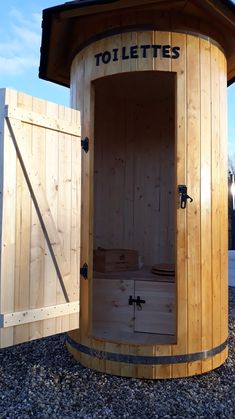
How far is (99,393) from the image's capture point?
3.26m

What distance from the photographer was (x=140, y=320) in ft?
13.8

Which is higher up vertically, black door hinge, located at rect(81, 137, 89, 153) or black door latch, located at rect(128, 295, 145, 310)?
black door hinge, located at rect(81, 137, 89, 153)

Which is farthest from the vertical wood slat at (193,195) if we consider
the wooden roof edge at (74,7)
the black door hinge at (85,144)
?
the black door hinge at (85,144)

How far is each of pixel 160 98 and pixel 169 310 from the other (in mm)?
2821

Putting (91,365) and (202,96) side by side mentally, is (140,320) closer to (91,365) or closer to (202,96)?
(91,365)

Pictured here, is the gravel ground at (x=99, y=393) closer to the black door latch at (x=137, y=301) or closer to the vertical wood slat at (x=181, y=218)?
the vertical wood slat at (x=181, y=218)

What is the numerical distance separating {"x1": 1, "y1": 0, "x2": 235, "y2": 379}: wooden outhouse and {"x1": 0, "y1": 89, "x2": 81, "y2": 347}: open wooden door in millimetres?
10

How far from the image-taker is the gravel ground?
2.94 meters

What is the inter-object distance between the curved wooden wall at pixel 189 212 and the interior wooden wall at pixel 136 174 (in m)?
1.48

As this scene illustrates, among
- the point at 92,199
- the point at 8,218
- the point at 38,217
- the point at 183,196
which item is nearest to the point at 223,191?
the point at 183,196

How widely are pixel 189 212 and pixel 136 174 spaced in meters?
2.01

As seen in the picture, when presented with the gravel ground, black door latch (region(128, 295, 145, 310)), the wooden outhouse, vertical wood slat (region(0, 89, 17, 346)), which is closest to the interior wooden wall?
the wooden outhouse

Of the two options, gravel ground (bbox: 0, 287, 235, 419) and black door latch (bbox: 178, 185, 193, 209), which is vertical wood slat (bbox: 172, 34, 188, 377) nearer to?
black door latch (bbox: 178, 185, 193, 209)

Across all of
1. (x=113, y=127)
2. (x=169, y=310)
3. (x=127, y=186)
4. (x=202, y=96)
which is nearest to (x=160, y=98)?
(x=113, y=127)
